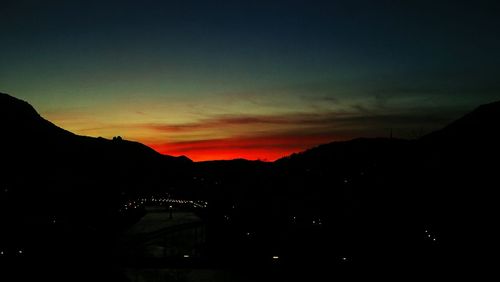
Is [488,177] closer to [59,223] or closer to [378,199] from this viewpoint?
[378,199]

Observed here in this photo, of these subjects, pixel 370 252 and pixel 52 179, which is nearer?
pixel 370 252

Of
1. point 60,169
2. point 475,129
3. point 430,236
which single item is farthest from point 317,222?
point 60,169

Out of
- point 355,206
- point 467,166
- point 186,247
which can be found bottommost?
point 186,247

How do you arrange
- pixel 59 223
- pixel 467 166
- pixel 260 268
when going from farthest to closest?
pixel 467 166
pixel 59 223
pixel 260 268

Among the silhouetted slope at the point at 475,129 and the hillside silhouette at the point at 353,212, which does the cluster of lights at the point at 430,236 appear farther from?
the silhouetted slope at the point at 475,129

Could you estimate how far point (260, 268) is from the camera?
2695 centimetres

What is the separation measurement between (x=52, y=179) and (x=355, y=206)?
133 feet

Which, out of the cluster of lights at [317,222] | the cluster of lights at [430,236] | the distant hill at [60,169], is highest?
the distant hill at [60,169]

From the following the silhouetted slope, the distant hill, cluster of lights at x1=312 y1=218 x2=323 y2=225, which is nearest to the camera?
cluster of lights at x1=312 y1=218 x2=323 y2=225

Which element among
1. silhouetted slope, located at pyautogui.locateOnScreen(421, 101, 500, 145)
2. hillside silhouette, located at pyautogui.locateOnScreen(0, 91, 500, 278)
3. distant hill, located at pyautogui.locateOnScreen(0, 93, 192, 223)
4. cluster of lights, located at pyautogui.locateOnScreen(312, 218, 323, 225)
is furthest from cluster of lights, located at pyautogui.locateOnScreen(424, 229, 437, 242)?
distant hill, located at pyautogui.locateOnScreen(0, 93, 192, 223)

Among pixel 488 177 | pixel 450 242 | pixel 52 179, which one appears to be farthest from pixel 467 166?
pixel 52 179

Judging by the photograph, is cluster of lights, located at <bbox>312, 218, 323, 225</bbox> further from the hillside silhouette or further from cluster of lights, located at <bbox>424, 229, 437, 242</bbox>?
cluster of lights, located at <bbox>424, 229, 437, 242</bbox>

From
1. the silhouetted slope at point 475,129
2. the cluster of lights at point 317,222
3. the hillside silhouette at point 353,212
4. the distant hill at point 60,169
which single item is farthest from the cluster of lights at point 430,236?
the distant hill at point 60,169

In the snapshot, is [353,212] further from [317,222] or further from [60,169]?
[60,169]
